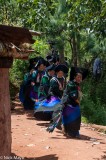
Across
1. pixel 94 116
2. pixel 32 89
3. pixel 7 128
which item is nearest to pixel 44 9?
pixel 7 128

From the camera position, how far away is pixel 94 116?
40.2 ft

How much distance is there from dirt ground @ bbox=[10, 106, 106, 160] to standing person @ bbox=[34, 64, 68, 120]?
41cm

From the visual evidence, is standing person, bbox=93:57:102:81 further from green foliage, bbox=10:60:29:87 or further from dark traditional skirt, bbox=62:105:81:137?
dark traditional skirt, bbox=62:105:81:137

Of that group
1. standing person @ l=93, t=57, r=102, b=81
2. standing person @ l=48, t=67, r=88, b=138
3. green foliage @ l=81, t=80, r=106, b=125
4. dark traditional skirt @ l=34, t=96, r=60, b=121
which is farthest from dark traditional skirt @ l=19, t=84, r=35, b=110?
standing person @ l=93, t=57, r=102, b=81

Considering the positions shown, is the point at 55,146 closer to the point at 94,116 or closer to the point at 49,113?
the point at 49,113

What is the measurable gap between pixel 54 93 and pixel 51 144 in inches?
76.3

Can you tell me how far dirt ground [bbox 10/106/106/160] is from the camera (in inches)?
271

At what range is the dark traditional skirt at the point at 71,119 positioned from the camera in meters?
8.41

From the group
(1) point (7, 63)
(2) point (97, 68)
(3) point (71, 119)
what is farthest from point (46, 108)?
(2) point (97, 68)

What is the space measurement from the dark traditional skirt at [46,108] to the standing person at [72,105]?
0.77 m

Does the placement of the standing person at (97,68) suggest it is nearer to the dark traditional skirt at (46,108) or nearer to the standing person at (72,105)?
the dark traditional skirt at (46,108)

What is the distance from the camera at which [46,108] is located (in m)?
9.66

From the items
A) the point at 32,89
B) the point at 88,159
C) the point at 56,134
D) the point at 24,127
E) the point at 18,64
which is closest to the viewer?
the point at 88,159

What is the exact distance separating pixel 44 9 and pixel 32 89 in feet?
15.9
